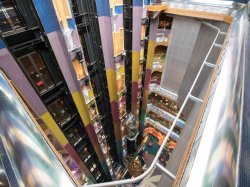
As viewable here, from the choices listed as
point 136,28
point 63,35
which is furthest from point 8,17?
point 136,28

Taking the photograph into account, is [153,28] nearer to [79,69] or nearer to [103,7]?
[103,7]

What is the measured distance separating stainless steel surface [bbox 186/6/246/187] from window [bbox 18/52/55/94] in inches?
170

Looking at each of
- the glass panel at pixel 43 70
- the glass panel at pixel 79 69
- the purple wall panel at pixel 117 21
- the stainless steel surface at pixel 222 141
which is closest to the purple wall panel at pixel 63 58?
the glass panel at pixel 79 69

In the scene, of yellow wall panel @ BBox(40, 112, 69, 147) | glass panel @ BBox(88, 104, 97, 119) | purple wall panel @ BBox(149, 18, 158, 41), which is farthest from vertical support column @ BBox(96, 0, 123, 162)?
purple wall panel @ BBox(149, 18, 158, 41)

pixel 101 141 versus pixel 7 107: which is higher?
pixel 7 107

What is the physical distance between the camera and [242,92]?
144 centimetres

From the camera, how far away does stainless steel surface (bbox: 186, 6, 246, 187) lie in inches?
33.7

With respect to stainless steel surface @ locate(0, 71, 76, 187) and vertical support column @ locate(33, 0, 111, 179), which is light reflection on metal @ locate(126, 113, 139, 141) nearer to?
vertical support column @ locate(33, 0, 111, 179)

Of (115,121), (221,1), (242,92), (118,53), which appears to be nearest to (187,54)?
(221,1)

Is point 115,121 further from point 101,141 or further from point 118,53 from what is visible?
point 118,53

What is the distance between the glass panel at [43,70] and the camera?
428 centimetres

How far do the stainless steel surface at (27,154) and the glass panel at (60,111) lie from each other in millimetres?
4354

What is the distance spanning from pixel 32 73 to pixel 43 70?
13.8 inches

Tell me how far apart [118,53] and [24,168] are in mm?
6447
